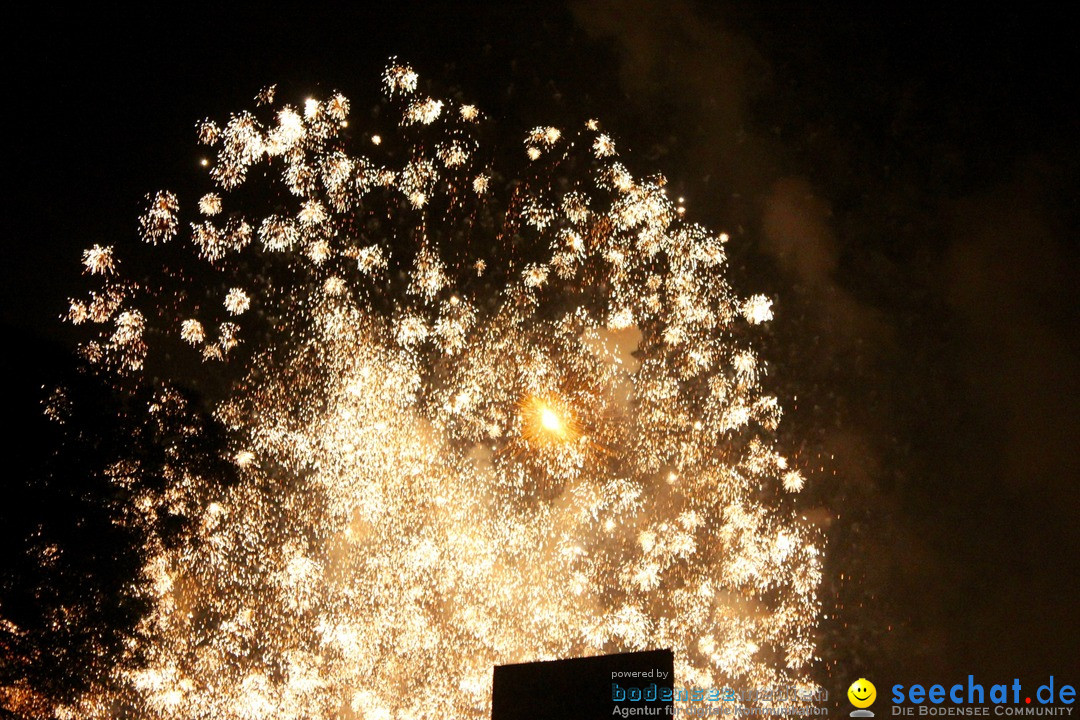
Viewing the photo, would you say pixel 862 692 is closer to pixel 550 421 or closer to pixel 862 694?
pixel 862 694

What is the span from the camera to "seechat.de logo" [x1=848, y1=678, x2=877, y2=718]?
43.5ft

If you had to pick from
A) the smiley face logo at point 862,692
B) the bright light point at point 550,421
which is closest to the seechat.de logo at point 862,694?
the smiley face logo at point 862,692

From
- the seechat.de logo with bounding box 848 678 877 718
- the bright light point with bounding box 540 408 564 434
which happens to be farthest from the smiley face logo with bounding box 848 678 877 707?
the bright light point with bounding box 540 408 564 434

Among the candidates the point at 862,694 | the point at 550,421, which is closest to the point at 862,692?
the point at 862,694

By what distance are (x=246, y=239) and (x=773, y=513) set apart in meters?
7.49

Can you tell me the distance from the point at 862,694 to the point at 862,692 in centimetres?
6

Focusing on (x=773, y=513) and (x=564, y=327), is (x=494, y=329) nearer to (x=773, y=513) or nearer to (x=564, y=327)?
(x=564, y=327)

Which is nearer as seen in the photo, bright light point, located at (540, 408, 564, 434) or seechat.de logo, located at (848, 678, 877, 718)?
bright light point, located at (540, 408, 564, 434)

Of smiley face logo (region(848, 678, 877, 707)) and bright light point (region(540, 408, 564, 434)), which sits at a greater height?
bright light point (region(540, 408, 564, 434))

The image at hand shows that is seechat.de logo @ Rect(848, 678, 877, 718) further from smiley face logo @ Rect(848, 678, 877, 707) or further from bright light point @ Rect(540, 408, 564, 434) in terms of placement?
bright light point @ Rect(540, 408, 564, 434)

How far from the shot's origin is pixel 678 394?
34.1 feet

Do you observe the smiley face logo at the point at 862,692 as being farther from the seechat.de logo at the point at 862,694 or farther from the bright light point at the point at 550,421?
the bright light point at the point at 550,421

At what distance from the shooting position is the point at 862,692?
1339cm

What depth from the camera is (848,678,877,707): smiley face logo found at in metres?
13.3
